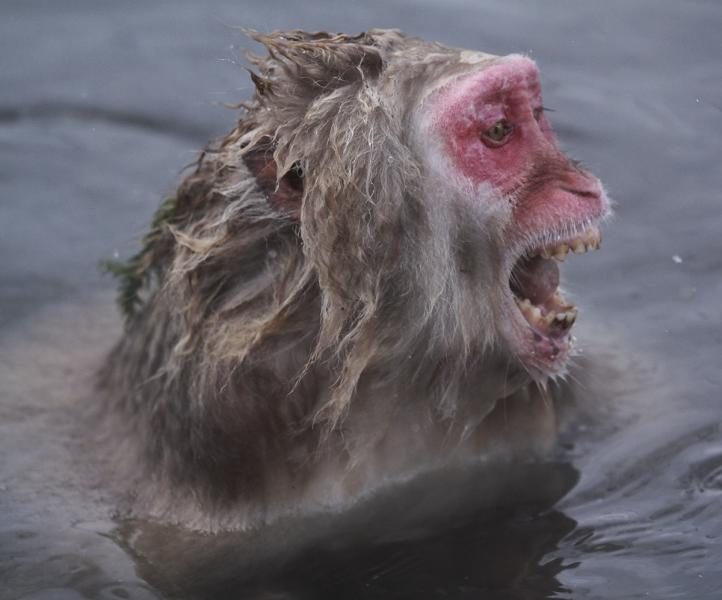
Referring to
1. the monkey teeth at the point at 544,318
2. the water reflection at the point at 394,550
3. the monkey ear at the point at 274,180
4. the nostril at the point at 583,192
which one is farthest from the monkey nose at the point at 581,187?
the water reflection at the point at 394,550

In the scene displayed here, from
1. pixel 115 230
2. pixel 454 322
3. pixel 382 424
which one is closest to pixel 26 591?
pixel 382 424

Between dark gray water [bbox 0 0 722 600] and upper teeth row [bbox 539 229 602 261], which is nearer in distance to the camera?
upper teeth row [bbox 539 229 602 261]

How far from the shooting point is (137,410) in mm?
4621

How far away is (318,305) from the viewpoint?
3.95 meters

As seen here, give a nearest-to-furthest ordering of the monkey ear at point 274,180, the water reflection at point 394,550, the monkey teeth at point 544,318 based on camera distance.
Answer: the monkey ear at point 274,180
the monkey teeth at point 544,318
the water reflection at point 394,550

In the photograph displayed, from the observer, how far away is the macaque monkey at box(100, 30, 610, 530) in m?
3.77

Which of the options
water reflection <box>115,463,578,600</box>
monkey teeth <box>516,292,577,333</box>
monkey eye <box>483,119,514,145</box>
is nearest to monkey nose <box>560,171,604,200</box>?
monkey eye <box>483,119,514,145</box>

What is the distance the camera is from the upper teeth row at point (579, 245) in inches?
153

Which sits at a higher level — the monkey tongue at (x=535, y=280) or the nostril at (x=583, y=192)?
the nostril at (x=583, y=192)

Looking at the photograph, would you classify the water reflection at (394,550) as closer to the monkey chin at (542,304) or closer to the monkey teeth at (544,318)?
the monkey chin at (542,304)

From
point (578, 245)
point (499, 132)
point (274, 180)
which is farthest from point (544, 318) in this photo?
point (274, 180)

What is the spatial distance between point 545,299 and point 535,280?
6 cm

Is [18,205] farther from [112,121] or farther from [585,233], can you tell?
[585,233]

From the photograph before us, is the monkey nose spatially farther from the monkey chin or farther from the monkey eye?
the monkey eye
